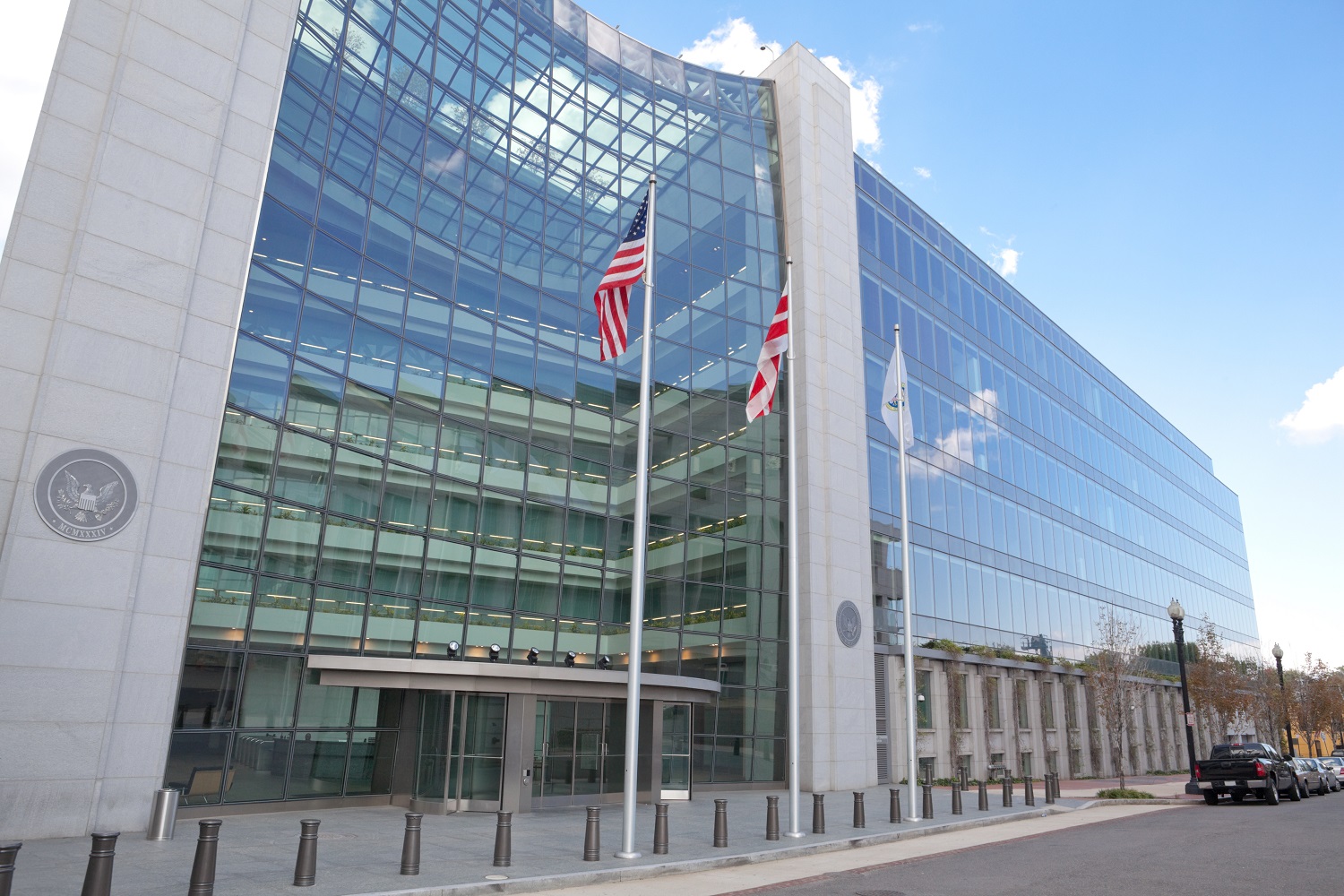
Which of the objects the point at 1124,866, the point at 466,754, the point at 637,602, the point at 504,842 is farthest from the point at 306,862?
the point at 1124,866

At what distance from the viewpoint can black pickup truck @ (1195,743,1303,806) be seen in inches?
1115

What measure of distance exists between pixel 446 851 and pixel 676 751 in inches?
438

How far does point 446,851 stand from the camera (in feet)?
47.8

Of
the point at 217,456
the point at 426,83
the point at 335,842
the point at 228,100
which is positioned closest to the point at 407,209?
the point at 426,83

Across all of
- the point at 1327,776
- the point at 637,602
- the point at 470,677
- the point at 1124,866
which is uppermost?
the point at 637,602

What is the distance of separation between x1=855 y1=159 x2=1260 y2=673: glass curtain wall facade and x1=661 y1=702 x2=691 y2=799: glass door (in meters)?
11.8

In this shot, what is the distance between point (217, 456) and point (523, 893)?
11912 millimetres

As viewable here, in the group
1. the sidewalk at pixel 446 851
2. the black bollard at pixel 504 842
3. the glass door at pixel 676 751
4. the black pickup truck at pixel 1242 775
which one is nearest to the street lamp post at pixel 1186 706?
the black pickup truck at pixel 1242 775

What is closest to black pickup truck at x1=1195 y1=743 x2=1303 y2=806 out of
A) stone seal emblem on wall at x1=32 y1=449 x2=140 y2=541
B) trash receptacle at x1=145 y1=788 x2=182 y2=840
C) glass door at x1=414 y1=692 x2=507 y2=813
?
glass door at x1=414 y1=692 x2=507 y2=813

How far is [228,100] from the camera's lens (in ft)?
62.4

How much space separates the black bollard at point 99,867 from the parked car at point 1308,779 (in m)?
36.7

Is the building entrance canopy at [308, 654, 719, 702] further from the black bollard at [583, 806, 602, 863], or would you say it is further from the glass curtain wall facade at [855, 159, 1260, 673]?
the glass curtain wall facade at [855, 159, 1260, 673]

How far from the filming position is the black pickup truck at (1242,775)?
28312 mm

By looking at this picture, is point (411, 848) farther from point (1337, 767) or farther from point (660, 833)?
point (1337, 767)
